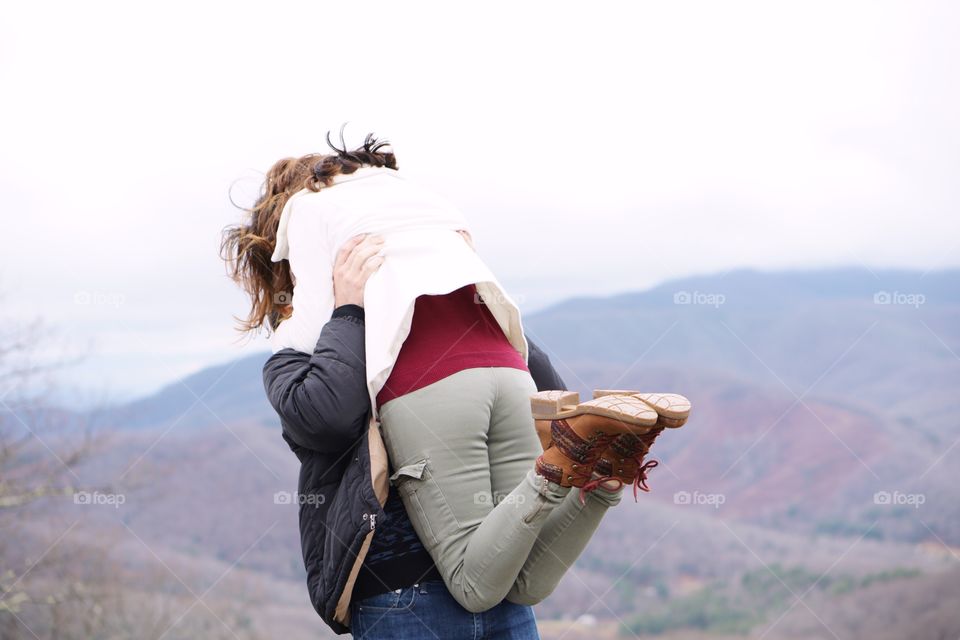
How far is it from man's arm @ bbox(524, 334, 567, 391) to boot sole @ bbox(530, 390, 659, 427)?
34 cm

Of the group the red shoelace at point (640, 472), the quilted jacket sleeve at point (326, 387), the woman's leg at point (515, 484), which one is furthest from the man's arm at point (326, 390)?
the red shoelace at point (640, 472)

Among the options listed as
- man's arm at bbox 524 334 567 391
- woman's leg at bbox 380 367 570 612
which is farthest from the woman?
man's arm at bbox 524 334 567 391

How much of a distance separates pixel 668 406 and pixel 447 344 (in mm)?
419

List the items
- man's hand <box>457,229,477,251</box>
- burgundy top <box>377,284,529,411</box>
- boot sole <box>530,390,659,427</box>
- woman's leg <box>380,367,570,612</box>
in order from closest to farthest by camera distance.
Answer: boot sole <box>530,390,659,427</box>, woman's leg <box>380,367,570,612</box>, burgundy top <box>377,284,529,411</box>, man's hand <box>457,229,477,251</box>

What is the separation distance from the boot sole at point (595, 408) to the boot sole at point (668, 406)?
13mm

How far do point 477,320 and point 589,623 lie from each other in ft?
54.7

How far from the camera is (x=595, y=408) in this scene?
1.39 meters

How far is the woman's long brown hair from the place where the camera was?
70.4 inches

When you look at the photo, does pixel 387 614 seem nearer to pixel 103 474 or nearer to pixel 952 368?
pixel 103 474

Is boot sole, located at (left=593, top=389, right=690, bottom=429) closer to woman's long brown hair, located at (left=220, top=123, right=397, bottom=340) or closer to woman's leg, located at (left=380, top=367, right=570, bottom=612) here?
woman's leg, located at (left=380, top=367, right=570, bottom=612)

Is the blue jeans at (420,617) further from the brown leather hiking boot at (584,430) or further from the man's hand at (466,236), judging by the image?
the man's hand at (466,236)

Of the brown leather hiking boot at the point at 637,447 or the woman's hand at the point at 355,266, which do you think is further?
the woman's hand at the point at 355,266

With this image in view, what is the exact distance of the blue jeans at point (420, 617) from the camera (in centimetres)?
157

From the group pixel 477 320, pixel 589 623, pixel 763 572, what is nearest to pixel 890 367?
pixel 763 572
